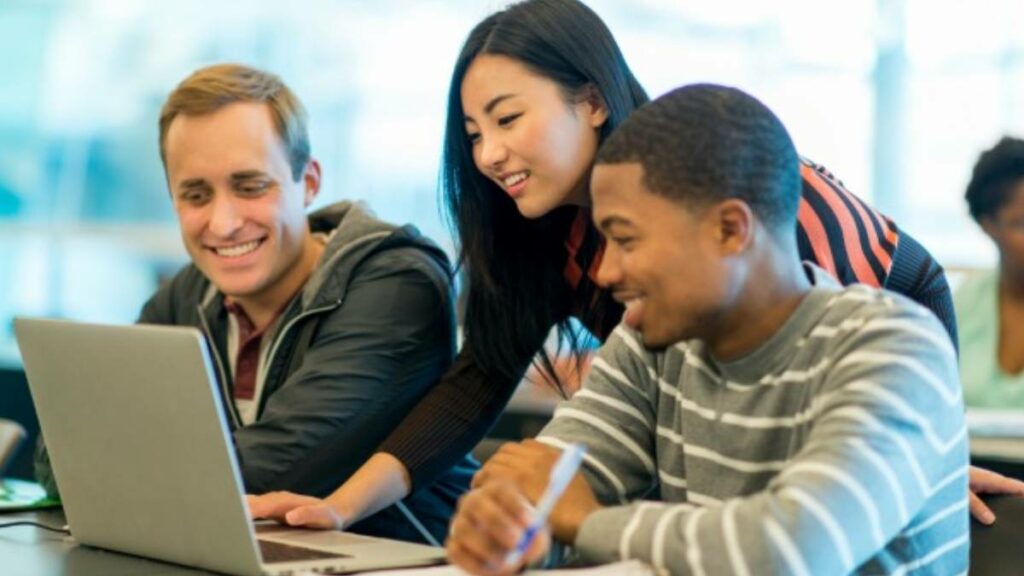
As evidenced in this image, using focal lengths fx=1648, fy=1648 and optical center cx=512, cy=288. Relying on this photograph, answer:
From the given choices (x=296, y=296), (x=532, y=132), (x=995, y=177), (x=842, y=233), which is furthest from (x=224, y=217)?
(x=995, y=177)

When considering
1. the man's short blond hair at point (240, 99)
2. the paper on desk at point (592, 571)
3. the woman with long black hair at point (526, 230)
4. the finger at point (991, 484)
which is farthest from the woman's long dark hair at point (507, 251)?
the paper on desk at point (592, 571)

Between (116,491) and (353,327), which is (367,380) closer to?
(353,327)

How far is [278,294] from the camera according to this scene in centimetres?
236

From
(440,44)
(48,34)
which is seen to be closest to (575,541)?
(440,44)

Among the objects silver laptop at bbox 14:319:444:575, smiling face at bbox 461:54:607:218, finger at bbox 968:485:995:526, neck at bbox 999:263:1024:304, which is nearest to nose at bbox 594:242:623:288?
silver laptop at bbox 14:319:444:575

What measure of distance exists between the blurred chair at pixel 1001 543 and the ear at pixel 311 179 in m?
1.16

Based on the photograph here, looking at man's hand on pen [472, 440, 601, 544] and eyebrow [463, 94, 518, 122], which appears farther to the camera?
eyebrow [463, 94, 518, 122]

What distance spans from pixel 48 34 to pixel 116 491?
383 cm

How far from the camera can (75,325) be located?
1616 millimetres

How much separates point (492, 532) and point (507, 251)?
2.88 feet

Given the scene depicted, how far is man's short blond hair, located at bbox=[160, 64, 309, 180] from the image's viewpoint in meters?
2.29

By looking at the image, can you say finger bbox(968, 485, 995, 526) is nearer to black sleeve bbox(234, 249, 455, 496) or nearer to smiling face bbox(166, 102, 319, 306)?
black sleeve bbox(234, 249, 455, 496)

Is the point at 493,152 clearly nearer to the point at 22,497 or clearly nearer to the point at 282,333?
the point at 282,333

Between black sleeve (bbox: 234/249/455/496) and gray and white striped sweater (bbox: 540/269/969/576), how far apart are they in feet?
2.08
